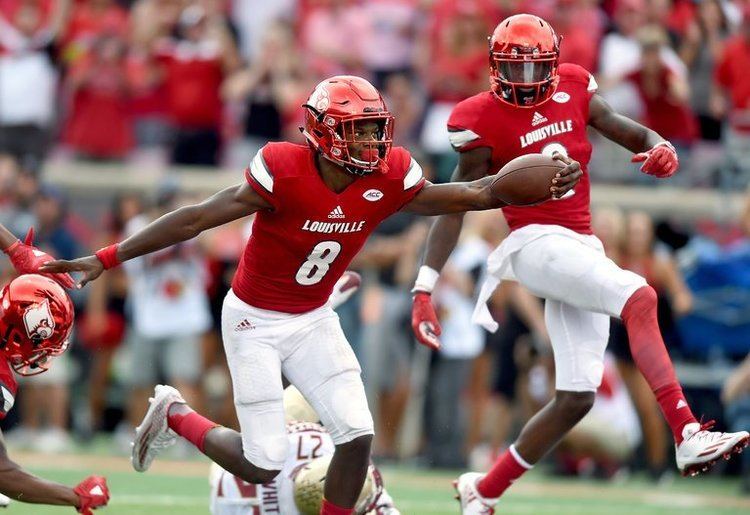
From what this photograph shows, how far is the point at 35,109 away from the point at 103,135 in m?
0.62

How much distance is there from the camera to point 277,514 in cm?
705

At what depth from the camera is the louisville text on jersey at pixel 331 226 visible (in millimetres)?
6443

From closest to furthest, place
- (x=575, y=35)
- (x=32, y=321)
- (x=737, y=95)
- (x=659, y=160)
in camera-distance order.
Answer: (x=32, y=321) < (x=659, y=160) < (x=737, y=95) < (x=575, y=35)

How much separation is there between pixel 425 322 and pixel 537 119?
1.14m

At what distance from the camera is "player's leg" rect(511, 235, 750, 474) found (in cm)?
643

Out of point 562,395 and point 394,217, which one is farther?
point 394,217

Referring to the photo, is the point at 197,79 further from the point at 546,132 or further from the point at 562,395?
the point at 562,395

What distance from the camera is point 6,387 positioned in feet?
20.6

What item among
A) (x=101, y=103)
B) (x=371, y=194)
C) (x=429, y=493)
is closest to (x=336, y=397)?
(x=371, y=194)

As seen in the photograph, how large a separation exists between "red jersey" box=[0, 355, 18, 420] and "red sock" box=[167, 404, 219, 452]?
92 cm

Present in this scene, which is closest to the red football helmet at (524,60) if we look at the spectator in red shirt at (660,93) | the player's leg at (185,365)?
the spectator in red shirt at (660,93)

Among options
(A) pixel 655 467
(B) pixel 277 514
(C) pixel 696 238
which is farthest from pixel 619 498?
(B) pixel 277 514

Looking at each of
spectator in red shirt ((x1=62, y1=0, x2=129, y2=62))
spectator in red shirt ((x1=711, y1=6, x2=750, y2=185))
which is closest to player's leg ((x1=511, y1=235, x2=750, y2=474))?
spectator in red shirt ((x1=711, y1=6, x2=750, y2=185))

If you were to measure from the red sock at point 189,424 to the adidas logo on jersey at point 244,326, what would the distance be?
512 mm
